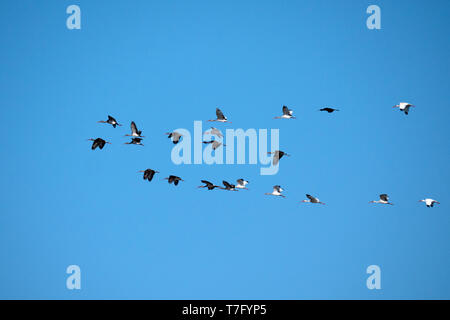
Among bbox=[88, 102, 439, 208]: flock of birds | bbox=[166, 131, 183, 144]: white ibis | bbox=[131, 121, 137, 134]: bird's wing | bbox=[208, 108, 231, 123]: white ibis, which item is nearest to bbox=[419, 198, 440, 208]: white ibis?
bbox=[88, 102, 439, 208]: flock of birds

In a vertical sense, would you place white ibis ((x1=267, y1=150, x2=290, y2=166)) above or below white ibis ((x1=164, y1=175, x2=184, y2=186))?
above

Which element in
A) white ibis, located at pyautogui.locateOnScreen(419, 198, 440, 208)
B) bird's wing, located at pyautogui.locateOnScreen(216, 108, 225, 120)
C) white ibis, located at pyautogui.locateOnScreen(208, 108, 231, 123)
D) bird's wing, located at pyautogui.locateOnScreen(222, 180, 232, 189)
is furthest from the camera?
bird's wing, located at pyautogui.locateOnScreen(222, 180, 232, 189)

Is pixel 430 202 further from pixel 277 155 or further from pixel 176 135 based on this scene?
pixel 176 135

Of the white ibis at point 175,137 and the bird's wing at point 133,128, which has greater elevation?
the bird's wing at point 133,128

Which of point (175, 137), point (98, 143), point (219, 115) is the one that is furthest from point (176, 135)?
point (98, 143)

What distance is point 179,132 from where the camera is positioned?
60.2 m

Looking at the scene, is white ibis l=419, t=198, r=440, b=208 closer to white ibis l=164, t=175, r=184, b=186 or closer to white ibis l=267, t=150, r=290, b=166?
white ibis l=267, t=150, r=290, b=166

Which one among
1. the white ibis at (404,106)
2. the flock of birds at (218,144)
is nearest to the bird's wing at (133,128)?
the flock of birds at (218,144)

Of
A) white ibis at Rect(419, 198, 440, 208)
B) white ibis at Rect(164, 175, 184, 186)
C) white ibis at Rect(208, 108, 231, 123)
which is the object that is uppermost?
white ibis at Rect(208, 108, 231, 123)

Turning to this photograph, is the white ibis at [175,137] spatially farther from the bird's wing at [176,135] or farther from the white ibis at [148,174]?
the white ibis at [148,174]

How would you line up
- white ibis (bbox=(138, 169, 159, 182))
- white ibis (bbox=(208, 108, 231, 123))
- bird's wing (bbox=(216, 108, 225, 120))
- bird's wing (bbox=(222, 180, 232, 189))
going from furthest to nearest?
bird's wing (bbox=(222, 180, 232, 189)) < white ibis (bbox=(208, 108, 231, 123)) < bird's wing (bbox=(216, 108, 225, 120)) < white ibis (bbox=(138, 169, 159, 182))

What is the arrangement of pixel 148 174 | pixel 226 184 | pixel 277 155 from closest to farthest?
pixel 148 174 < pixel 277 155 < pixel 226 184
